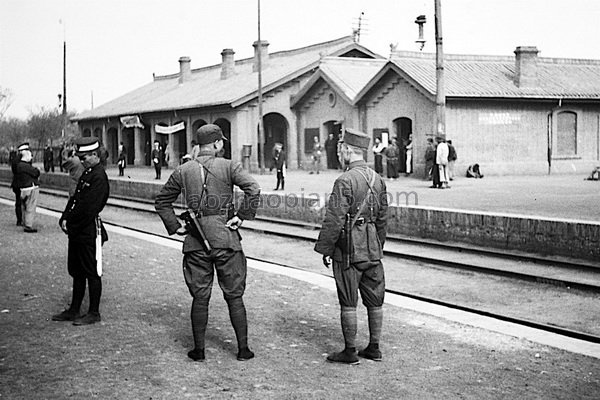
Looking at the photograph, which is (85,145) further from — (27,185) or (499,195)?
(499,195)

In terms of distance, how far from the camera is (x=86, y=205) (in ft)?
25.7

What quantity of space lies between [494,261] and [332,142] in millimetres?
24767

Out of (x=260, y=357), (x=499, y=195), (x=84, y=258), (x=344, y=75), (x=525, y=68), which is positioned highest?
(x=344, y=75)

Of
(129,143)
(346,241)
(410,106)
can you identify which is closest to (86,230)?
(346,241)

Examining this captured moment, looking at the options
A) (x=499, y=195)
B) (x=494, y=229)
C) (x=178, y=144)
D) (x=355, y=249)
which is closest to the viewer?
(x=355, y=249)

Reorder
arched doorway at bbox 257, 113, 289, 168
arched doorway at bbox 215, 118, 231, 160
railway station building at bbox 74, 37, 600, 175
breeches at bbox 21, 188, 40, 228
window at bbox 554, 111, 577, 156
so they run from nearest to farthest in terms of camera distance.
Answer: breeches at bbox 21, 188, 40, 228 < railway station building at bbox 74, 37, 600, 175 < window at bbox 554, 111, 577, 156 < arched doorway at bbox 215, 118, 231, 160 < arched doorway at bbox 257, 113, 289, 168

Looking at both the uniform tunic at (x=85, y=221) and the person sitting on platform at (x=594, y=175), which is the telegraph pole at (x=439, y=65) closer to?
the person sitting on platform at (x=594, y=175)

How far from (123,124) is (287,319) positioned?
42.5m

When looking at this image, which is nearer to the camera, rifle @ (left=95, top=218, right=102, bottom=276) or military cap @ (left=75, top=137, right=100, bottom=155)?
rifle @ (left=95, top=218, right=102, bottom=276)

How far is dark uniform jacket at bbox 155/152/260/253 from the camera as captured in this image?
255 inches

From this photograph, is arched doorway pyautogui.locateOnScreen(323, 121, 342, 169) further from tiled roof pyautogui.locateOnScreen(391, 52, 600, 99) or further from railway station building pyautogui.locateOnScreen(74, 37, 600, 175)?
tiled roof pyautogui.locateOnScreen(391, 52, 600, 99)

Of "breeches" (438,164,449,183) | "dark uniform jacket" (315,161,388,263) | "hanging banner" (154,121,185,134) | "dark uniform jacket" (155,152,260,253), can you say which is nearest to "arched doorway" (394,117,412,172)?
"breeches" (438,164,449,183)

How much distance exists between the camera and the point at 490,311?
899 cm

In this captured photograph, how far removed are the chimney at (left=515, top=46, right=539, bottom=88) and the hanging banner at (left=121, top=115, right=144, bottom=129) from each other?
75.5 ft
